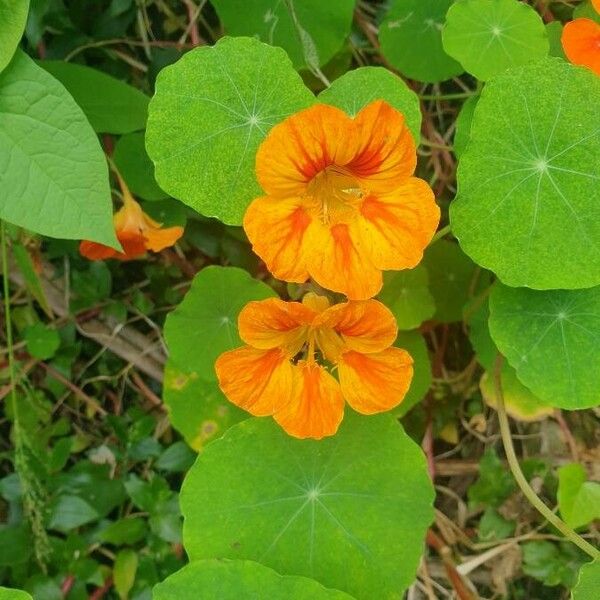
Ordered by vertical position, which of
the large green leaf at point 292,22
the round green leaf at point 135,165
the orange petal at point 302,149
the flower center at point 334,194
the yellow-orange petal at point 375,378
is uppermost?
the orange petal at point 302,149

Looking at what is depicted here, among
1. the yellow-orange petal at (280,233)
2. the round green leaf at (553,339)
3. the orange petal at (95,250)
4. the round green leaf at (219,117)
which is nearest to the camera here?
the yellow-orange petal at (280,233)

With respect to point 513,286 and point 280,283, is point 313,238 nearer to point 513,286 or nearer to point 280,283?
point 513,286

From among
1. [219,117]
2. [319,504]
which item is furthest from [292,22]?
[319,504]

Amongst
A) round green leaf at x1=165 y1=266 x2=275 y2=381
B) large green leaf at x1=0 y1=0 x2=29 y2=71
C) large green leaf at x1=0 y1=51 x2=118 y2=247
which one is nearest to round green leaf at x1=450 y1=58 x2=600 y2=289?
round green leaf at x1=165 y1=266 x2=275 y2=381

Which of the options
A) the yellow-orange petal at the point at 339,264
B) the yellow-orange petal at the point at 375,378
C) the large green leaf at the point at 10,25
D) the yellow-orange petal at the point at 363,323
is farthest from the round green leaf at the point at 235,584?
the large green leaf at the point at 10,25

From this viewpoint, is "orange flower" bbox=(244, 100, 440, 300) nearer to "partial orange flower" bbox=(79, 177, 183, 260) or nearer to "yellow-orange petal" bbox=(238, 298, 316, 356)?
"yellow-orange petal" bbox=(238, 298, 316, 356)

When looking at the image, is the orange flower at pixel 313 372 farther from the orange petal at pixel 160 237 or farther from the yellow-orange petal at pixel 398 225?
the orange petal at pixel 160 237

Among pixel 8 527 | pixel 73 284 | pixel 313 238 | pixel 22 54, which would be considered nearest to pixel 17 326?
pixel 73 284
